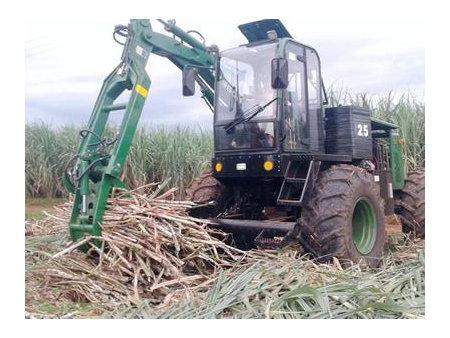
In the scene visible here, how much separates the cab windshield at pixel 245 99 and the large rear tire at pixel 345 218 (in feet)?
2.47

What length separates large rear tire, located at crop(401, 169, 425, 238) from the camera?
22.5ft

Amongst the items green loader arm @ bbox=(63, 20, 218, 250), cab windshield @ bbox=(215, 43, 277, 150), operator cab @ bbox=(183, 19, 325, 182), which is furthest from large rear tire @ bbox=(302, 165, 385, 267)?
green loader arm @ bbox=(63, 20, 218, 250)

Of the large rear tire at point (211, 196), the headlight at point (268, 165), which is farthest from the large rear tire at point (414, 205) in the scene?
the headlight at point (268, 165)

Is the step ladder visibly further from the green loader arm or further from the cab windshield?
the green loader arm

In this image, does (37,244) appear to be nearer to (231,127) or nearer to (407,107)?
(231,127)

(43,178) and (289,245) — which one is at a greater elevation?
(43,178)

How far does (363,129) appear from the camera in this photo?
6332 mm

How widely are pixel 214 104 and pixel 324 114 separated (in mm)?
1318

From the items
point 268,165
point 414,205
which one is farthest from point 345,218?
point 414,205

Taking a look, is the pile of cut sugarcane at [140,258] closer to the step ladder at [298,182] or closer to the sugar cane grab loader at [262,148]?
the sugar cane grab loader at [262,148]

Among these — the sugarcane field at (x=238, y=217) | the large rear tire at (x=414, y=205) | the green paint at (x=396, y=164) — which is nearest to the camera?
the sugarcane field at (x=238, y=217)

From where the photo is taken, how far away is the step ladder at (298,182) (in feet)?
16.9
